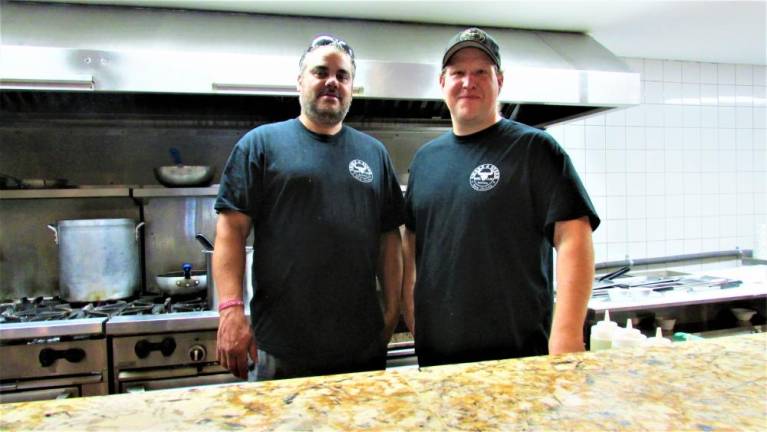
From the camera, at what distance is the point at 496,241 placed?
1.10 meters

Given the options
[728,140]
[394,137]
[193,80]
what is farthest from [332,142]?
[728,140]

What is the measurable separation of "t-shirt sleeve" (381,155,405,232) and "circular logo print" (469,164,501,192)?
26 centimetres

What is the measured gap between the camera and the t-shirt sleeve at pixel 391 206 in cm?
132

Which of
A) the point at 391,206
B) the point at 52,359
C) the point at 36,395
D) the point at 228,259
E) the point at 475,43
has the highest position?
the point at 475,43

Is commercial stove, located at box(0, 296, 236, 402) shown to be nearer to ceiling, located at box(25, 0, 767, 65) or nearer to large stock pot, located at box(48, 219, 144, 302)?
large stock pot, located at box(48, 219, 144, 302)

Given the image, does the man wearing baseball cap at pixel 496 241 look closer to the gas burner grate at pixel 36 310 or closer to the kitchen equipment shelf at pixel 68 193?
the gas burner grate at pixel 36 310

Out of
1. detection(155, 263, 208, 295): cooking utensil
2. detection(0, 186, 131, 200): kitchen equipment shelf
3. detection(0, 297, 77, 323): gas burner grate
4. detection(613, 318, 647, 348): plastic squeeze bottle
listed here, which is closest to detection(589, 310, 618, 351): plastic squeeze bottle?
detection(613, 318, 647, 348): plastic squeeze bottle

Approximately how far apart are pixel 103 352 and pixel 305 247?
3.02 feet

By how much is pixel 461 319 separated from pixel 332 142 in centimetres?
60

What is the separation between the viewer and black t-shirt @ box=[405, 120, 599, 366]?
1.10 metres

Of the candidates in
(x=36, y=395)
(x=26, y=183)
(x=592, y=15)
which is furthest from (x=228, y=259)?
(x=592, y=15)

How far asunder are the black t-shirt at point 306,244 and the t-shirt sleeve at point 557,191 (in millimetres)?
451

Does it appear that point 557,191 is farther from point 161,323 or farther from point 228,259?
point 161,323

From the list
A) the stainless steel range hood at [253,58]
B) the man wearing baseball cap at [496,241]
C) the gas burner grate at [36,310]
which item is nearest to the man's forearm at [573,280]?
the man wearing baseball cap at [496,241]
